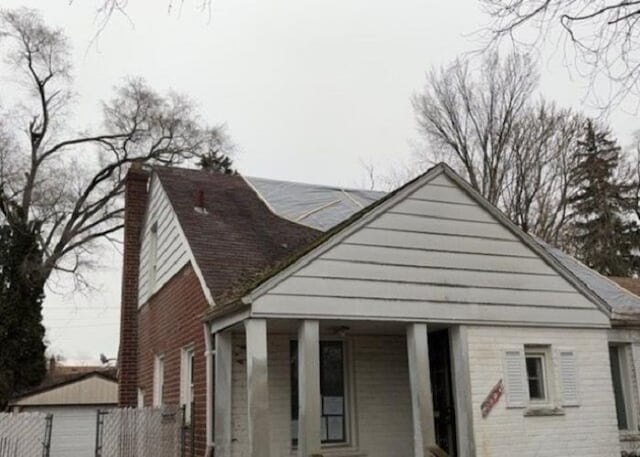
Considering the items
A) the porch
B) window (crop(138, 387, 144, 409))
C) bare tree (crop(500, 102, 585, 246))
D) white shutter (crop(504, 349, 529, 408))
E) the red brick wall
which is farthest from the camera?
bare tree (crop(500, 102, 585, 246))

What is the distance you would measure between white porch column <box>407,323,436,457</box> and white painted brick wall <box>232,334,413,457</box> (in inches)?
60.5

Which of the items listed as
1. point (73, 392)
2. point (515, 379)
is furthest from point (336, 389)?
point (73, 392)

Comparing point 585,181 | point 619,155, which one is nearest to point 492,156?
point 585,181

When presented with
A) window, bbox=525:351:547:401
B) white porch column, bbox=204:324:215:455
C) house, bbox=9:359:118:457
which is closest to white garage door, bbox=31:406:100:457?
house, bbox=9:359:118:457

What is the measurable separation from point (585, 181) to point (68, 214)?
2416 cm

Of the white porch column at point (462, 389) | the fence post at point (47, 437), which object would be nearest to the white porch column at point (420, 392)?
the white porch column at point (462, 389)

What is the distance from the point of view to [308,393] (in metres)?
7.75

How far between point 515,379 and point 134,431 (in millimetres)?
6012

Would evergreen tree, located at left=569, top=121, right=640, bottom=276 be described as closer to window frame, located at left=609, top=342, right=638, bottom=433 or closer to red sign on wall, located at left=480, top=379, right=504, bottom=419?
window frame, located at left=609, top=342, right=638, bottom=433

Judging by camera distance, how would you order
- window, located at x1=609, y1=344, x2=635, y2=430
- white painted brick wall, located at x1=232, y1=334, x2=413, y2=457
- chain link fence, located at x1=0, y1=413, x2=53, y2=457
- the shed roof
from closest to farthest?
white painted brick wall, located at x1=232, y1=334, x2=413, y2=457, chain link fence, located at x1=0, y1=413, x2=53, y2=457, window, located at x1=609, y1=344, x2=635, y2=430, the shed roof

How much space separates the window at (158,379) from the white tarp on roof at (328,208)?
3.74 metres

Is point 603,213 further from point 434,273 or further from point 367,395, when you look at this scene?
point 434,273

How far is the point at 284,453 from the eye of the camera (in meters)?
9.20

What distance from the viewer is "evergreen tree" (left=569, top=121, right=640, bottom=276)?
96.0 ft
